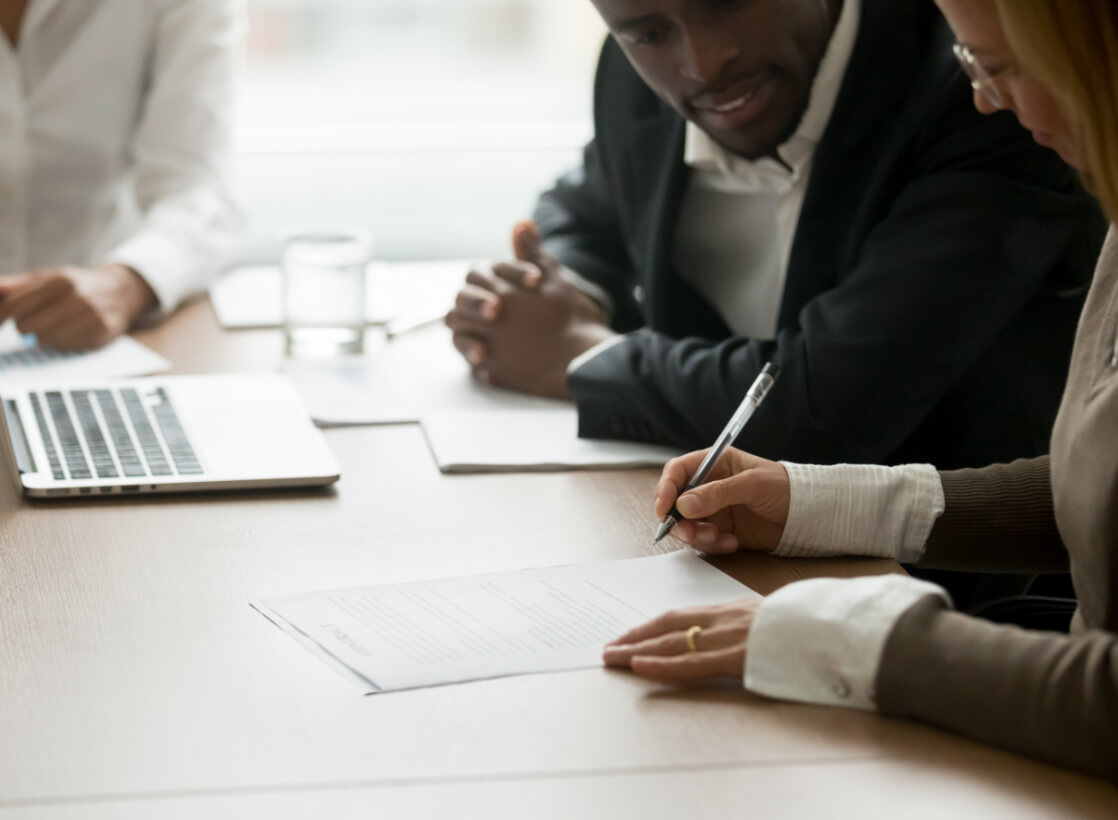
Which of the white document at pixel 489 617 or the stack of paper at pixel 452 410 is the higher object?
the white document at pixel 489 617

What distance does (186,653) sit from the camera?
938mm

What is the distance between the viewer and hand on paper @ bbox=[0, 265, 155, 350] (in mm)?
1734

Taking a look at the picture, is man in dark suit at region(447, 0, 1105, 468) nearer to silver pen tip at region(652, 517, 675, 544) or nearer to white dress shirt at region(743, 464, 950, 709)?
silver pen tip at region(652, 517, 675, 544)

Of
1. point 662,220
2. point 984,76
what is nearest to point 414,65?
point 662,220

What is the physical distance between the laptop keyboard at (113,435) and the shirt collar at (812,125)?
691 millimetres

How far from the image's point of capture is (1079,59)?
0.86 meters

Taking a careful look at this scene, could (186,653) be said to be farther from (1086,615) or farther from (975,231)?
(975,231)

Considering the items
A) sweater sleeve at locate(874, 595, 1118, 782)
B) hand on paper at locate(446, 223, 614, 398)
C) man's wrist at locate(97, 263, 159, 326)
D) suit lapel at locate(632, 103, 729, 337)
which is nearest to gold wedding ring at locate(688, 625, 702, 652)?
sweater sleeve at locate(874, 595, 1118, 782)

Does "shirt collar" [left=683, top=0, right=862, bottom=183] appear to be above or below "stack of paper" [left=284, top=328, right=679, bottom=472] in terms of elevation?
above

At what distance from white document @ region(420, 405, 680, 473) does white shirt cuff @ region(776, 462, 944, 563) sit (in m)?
0.29

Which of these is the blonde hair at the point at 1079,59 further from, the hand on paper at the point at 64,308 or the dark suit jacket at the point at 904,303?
the hand on paper at the point at 64,308

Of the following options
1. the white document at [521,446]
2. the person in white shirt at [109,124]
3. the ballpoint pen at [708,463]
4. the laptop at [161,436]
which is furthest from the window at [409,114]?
the ballpoint pen at [708,463]

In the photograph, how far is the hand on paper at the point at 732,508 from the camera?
43.6 inches

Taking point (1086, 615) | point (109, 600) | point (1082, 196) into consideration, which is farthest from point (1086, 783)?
point (1082, 196)
